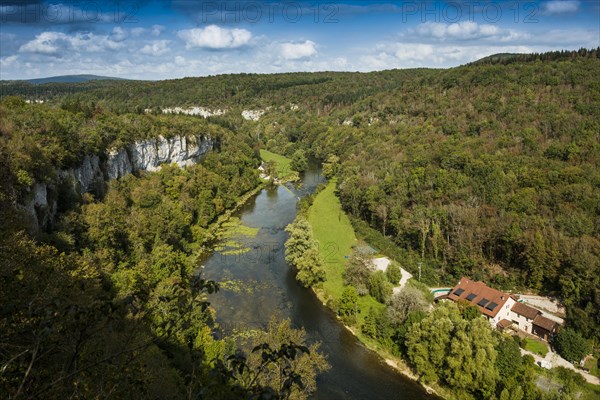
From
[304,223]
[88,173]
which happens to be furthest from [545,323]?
[88,173]

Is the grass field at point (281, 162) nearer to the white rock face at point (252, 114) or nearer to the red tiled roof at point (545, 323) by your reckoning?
the white rock face at point (252, 114)

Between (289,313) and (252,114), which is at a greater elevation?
(252,114)

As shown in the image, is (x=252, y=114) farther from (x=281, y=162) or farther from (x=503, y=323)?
(x=503, y=323)

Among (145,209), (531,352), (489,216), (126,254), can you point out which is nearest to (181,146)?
(145,209)

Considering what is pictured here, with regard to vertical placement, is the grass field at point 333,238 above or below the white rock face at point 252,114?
below

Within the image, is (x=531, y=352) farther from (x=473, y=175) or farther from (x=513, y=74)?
(x=513, y=74)

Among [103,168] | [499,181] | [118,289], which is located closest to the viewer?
[118,289]

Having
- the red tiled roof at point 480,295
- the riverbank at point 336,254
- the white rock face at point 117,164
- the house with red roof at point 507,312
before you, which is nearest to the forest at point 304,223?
the riverbank at point 336,254

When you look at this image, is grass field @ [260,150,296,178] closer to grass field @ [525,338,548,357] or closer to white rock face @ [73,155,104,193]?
white rock face @ [73,155,104,193]
